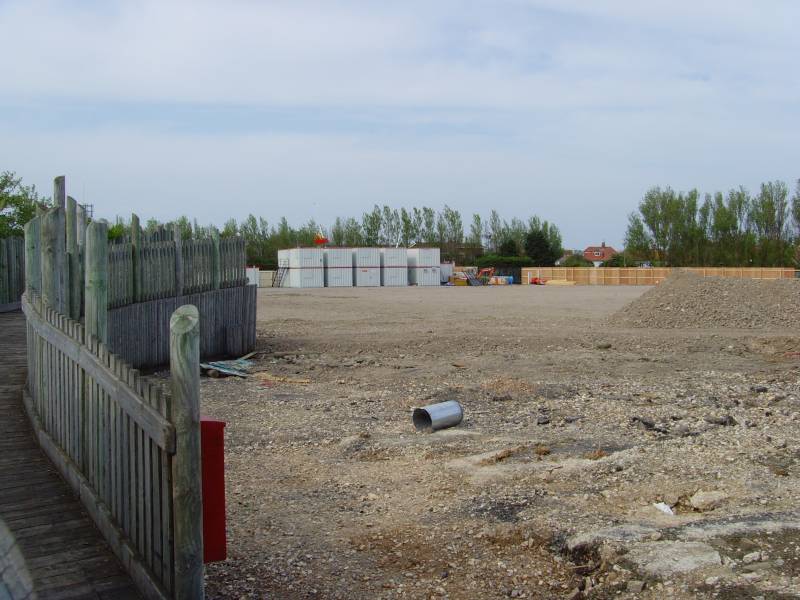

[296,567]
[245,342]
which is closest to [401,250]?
[245,342]

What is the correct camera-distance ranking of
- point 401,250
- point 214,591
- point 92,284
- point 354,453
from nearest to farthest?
point 214,591 < point 92,284 < point 354,453 < point 401,250

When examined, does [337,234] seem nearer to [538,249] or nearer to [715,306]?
[538,249]

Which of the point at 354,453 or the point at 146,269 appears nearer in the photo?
the point at 354,453

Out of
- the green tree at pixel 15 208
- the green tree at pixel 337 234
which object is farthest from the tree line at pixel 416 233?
the green tree at pixel 15 208

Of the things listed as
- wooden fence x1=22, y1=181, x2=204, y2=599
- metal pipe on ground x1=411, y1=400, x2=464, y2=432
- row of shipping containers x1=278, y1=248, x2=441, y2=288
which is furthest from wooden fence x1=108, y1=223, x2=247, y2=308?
row of shipping containers x1=278, y1=248, x2=441, y2=288

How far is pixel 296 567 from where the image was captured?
5.01 metres

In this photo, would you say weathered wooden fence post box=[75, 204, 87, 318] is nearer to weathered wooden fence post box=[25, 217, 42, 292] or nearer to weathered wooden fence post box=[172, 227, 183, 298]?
weathered wooden fence post box=[25, 217, 42, 292]

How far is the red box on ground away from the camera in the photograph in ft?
13.8

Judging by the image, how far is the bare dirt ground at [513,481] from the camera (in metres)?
4.80

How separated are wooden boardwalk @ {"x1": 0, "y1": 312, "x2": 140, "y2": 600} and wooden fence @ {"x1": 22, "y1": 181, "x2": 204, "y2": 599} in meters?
0.08

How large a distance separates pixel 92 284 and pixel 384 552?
3.20 meters

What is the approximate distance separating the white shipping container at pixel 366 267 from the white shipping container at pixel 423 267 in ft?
10.3

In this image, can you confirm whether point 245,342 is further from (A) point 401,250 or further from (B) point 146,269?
(A) point 401,250

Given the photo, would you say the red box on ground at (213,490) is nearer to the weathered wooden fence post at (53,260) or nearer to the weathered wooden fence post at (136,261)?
the weathered wooden fence post at (53,260)
